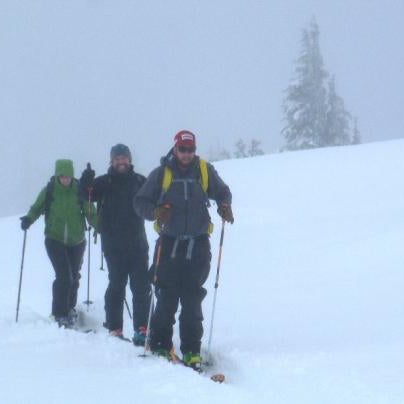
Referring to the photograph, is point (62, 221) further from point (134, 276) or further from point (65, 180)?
point (134, 276)

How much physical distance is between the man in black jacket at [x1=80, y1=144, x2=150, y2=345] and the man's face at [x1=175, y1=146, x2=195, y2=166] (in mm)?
1053

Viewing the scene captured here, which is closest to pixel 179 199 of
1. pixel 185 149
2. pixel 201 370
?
pixel 185 149

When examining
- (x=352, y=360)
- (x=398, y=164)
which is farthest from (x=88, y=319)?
(x=398, y=164)

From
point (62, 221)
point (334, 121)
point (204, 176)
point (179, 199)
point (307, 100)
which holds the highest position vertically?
point (307, 100)

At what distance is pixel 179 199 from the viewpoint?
576cm

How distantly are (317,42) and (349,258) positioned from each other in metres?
32.8

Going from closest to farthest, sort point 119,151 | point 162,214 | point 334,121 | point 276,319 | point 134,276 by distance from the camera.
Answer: point 162,214
point 119,151
point 134,276
point 276,319
point 334,121

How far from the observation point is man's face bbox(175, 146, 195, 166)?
5.70m

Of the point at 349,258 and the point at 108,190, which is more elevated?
the point at 108,190

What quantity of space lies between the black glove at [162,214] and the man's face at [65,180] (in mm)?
2275

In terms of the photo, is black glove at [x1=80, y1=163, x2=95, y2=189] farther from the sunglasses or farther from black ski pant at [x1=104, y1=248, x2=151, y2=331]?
the sunglasses

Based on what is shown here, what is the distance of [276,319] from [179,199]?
258 cm

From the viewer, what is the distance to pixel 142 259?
6.80m

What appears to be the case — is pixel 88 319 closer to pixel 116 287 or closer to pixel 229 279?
pixel 116 287
